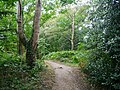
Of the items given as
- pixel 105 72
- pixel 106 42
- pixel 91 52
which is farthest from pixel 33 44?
pixel 105 72

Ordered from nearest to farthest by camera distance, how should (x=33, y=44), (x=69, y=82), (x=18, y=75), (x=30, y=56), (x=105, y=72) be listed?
1. (x=105, y=72)
2. (x=18, y=75)
3. (x=69, y=82)
4. (x=30, y=56)
5. (x=33, y=44)

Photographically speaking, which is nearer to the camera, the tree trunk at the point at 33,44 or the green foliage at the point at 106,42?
the green foliage at the point at 106,42

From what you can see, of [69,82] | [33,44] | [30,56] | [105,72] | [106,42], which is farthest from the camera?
[33,44]

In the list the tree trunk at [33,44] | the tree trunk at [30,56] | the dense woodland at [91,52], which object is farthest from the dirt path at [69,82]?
the tree trunk at [33,44]

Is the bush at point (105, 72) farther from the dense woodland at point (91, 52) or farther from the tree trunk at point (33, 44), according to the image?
the tree trunk at point (33, 44)

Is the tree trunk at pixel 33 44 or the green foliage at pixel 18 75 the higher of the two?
the tree trunk at pixel 33 44

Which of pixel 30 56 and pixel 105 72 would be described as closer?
pixel 105 72

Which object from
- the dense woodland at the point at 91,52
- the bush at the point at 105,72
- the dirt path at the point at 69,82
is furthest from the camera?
the dirt path at the point at 69,82

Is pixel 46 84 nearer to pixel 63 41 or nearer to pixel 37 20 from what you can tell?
pixel 37 20

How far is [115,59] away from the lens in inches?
322

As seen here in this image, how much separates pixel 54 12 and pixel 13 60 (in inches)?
296

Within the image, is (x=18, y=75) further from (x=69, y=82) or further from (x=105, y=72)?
(x=105, y=72)

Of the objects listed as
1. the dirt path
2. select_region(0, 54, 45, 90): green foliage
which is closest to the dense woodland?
select_region(0, 54, 45, 90): green foliage

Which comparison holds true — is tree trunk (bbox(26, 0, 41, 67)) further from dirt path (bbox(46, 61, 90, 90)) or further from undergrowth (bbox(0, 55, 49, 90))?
dirt path (bbox(46, 61, 90, 90))
